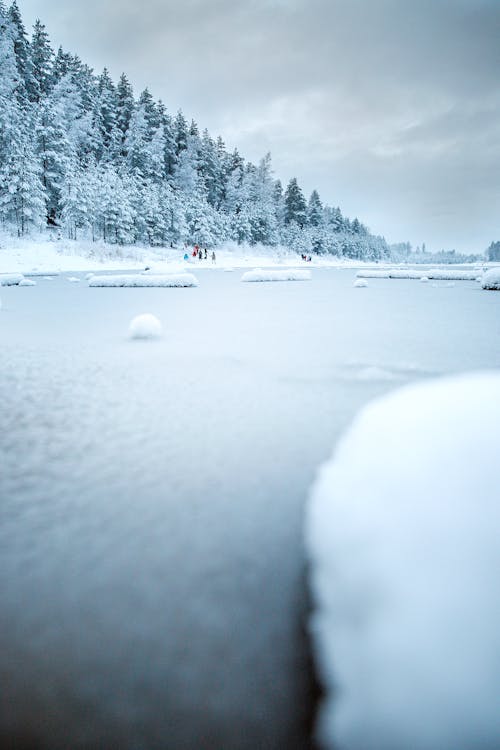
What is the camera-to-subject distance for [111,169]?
128 ft

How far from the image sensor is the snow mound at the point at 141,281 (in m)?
12.5

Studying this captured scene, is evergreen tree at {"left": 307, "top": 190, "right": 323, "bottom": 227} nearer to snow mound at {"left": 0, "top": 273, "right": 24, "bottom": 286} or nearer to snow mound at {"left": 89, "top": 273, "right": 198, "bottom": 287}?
Answer: snow mound at {"left": 89, "top": 273, "right": 198, "bottom": 287}

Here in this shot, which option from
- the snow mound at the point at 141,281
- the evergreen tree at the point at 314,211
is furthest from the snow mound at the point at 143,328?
the evergreen tree at the point at 314,211

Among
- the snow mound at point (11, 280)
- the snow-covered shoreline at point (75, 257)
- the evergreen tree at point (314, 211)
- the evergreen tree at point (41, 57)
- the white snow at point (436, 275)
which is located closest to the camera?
the snow mound at point (11, 280)

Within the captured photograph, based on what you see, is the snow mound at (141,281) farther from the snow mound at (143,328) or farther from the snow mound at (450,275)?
the snow mound at (450,275)

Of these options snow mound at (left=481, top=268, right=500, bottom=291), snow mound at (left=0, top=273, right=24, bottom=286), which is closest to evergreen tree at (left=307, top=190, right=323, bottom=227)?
snow mound at (left=481, top=268, right=500, bottom=291)

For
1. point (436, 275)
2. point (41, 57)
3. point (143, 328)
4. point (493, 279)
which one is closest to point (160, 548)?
point (143, 328)

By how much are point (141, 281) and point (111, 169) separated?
32121 mm

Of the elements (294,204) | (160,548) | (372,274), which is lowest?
(160,548)

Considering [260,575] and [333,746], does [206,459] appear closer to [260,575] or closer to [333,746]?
[260,575]

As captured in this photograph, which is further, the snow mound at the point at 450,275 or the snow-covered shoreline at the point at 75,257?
the snow-covered shoreline at the point at 75,257

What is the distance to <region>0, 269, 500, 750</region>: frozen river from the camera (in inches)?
30.2

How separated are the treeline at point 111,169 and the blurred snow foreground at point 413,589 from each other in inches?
1288

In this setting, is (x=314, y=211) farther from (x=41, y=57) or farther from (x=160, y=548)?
(x=160, y=548)
